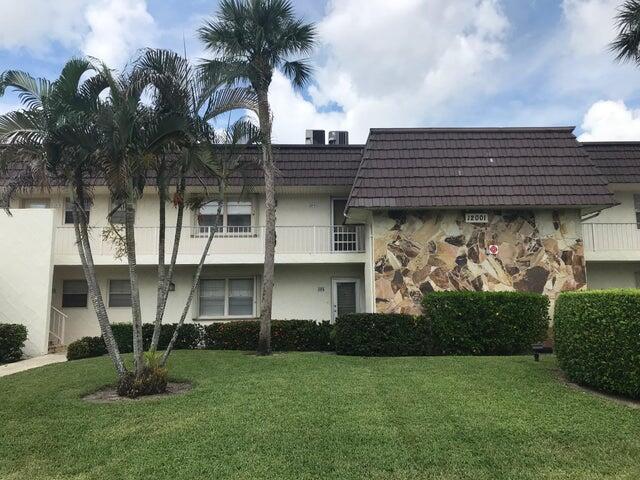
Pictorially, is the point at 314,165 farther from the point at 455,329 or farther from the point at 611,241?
the point at 611,241

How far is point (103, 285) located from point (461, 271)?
1183 cm

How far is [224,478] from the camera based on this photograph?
15.3 feet

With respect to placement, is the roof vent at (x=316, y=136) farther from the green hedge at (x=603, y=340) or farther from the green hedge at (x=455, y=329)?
the green hedge at (x=603, y=340)

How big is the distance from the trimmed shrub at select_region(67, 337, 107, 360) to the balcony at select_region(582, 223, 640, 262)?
1484 centimetres

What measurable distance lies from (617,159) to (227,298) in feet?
46.5

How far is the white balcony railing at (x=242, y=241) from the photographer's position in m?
16.0

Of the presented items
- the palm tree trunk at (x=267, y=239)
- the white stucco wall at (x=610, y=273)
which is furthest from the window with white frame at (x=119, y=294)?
the white stucco wall at (x=610, y=273)

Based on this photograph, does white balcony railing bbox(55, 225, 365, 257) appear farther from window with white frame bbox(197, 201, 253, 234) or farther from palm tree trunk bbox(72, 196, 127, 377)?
palm tree trunk bbox(72, 196, 127, 377)

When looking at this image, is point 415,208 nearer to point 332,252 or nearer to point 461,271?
point 461,271

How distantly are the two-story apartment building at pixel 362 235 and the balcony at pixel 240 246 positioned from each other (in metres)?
0.04

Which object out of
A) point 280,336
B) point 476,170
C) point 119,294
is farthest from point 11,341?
point 476,170

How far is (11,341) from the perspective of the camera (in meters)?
13.3

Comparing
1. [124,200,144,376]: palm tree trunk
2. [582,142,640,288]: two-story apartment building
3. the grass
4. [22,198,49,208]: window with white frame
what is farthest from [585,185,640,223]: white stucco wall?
[22,198,49,208]: window with white frame

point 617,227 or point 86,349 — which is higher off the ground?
point 617,227
